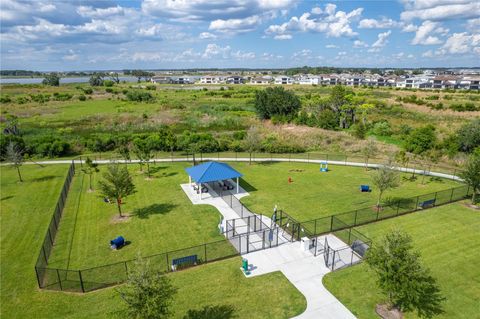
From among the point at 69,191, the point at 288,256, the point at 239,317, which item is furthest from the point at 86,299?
the point at 69,191

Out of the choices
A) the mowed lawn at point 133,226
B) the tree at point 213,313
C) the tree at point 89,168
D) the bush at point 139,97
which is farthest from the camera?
the bush at point 139,97

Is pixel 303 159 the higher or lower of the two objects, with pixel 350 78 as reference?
lower

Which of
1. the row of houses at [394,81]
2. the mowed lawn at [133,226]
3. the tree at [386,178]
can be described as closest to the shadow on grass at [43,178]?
the mowed lawn at [133,226]

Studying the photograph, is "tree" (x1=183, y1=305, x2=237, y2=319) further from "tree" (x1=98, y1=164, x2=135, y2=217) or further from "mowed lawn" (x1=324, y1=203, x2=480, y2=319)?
"tree" (x1=98, y1=164, x2=135, y2=217)

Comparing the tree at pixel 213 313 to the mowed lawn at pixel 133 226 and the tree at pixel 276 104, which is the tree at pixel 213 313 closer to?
the mowed lawn at pixel 133 226

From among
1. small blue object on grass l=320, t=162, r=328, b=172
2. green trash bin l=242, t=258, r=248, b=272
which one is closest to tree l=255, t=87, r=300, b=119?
Answer: small blue object on grass l=320, t=162, r=328, b=172

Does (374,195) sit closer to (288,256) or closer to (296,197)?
(296,197)
